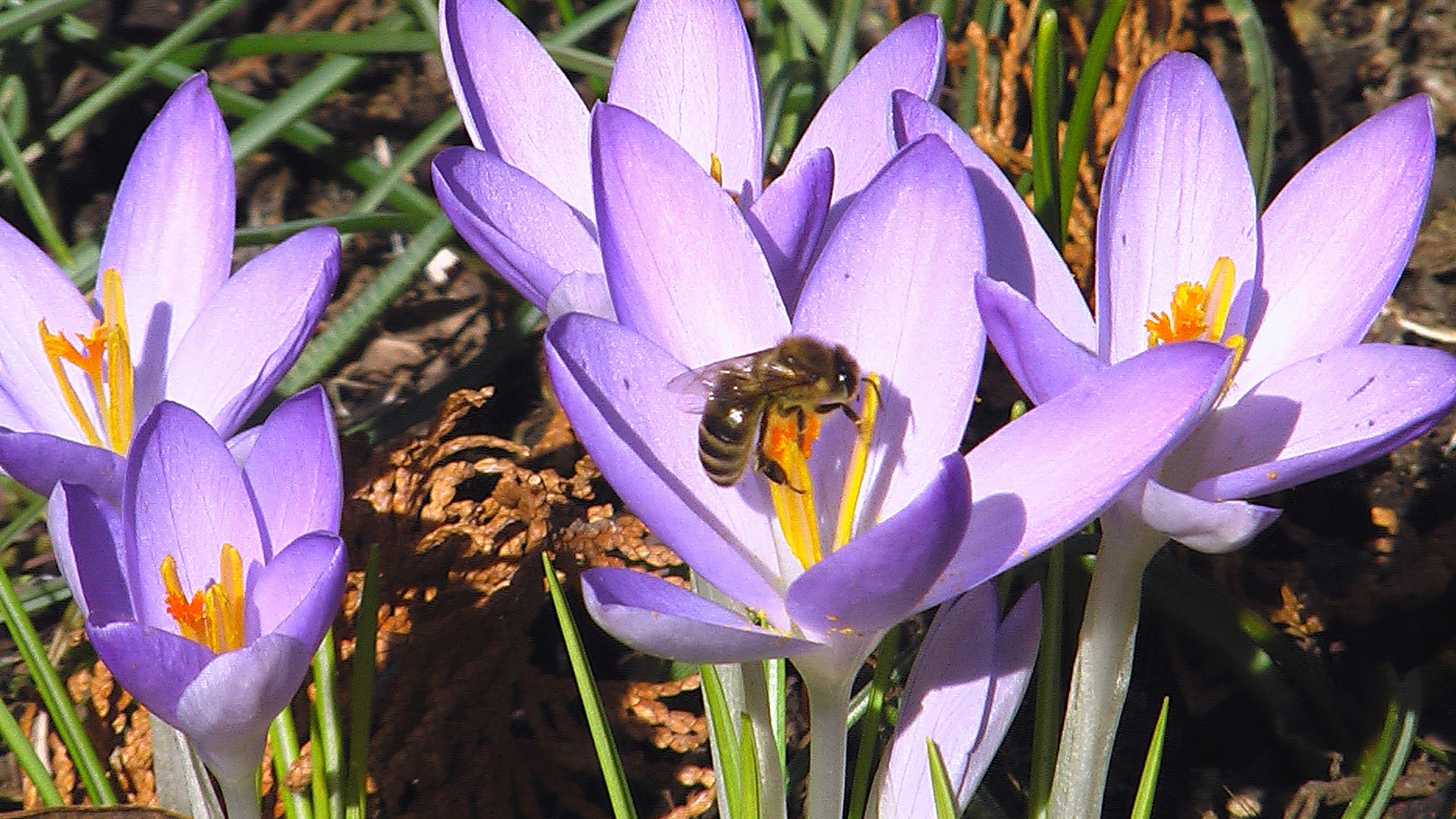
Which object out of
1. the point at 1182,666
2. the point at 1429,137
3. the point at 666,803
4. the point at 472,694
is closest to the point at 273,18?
the point at 472,694

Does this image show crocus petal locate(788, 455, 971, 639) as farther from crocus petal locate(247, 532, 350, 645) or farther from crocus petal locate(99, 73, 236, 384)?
crocus petal locate(99, 73, 236, 384)

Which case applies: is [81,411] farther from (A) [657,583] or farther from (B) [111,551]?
(A) [657,583]

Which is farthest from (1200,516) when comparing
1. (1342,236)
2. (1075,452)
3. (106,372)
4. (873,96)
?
(106,372)

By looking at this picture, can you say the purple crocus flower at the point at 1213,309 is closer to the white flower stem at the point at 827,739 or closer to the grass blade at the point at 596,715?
the white flower stem at the point at 827,739

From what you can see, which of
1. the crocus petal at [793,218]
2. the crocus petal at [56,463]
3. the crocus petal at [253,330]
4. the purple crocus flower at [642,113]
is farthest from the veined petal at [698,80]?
the crocus petal at [56,463]

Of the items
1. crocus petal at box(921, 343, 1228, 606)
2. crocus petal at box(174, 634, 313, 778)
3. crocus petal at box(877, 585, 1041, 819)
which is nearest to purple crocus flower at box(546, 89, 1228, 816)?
crocus petal at box(921, 343, 1228, 606)

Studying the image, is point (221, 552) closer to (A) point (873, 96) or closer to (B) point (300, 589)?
(B) point (300, 589)

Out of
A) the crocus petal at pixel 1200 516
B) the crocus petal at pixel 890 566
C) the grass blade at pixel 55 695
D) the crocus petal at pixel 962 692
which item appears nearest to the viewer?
the crocus petal at pixel 890 566
